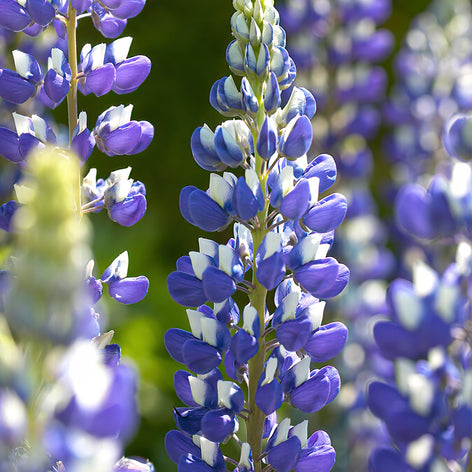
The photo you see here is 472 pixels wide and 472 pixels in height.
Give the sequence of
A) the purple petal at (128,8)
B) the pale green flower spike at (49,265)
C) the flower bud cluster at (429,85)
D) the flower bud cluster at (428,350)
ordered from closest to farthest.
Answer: the pale green flower spike at (49,265), the flower bud cluster at (428,350), the purple petal at (128,8), the flower bud cluster at (429,85)

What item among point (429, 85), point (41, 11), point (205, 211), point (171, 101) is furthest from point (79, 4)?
point (171, 101)

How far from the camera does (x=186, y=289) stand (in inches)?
30.0

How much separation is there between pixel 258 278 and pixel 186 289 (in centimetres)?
8

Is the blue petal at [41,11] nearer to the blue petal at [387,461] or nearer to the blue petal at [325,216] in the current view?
the blue petal at [325,216]

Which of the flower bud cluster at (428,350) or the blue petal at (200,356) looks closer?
the flower bud cluster at (428,350)

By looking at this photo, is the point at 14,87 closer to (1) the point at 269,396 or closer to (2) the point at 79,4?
(2) the point at 79,4

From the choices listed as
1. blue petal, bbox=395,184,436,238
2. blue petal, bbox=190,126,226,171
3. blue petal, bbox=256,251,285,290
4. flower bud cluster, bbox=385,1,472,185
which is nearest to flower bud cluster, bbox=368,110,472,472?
blue petal, bbox=395,184,436,238

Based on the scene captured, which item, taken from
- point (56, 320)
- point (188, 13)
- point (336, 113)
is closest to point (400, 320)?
point (56, 320)

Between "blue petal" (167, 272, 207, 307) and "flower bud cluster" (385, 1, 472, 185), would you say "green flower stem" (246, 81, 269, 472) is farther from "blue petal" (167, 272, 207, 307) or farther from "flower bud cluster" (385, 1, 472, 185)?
"flower bud cluster" (385, 1, 472, 185)

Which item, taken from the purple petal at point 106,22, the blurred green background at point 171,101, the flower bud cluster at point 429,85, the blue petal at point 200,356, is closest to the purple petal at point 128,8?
the purple petal at point 106,22

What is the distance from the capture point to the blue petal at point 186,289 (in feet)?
2.48

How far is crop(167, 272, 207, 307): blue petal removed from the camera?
2.48 feet

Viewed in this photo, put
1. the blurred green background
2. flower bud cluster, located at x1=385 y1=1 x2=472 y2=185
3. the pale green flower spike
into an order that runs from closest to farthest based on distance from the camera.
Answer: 1. the pale green flower spike
2. flower bud cluster, located at x1=385 y1=1 x2=472 y2=185
3. the blurred green background

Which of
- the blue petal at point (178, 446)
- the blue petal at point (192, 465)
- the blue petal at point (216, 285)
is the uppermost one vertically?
the blue petal at point (216, 285)
